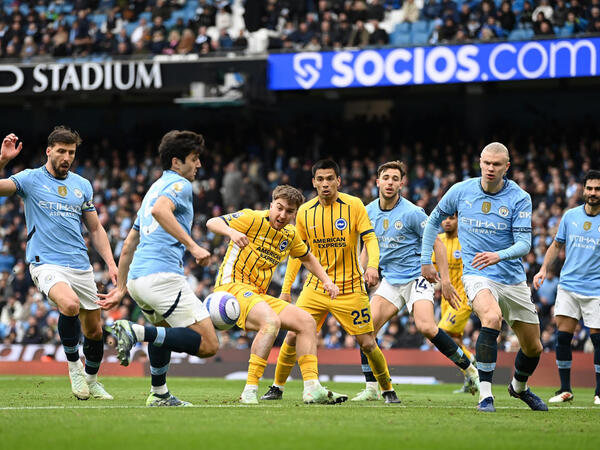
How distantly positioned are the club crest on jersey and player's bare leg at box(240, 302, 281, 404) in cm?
177

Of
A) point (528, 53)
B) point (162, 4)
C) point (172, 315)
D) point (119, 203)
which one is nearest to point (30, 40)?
point (162, 4)

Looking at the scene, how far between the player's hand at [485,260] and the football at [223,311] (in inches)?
89.0

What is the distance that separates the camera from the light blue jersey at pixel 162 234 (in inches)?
321

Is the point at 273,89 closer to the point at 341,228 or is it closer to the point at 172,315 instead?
the point at 341,228

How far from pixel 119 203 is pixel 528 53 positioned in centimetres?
1123

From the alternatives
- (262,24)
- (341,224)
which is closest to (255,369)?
(341,224)

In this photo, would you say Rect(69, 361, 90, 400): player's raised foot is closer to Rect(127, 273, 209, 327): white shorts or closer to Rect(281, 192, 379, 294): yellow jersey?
Rect(127, 273, 209, 327): white shorts

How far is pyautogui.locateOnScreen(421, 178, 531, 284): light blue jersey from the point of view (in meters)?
9.30

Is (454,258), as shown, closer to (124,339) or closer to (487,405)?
(487,405)

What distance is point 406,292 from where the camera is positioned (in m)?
12.0

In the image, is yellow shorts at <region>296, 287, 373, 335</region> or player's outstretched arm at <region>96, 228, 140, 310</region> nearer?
player's outstretched arm at <region>96, 228, 140, 310</region>

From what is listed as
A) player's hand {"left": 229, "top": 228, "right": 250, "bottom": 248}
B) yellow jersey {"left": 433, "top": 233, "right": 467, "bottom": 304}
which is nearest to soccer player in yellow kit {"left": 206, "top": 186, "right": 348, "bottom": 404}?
player's hand {"left": 229, "top": 228, "right": 250, "bottom": 248}

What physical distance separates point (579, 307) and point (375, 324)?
267 centimetres

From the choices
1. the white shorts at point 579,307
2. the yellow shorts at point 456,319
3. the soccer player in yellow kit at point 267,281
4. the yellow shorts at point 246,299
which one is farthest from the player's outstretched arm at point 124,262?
the yellow shorts at point 456,319
